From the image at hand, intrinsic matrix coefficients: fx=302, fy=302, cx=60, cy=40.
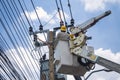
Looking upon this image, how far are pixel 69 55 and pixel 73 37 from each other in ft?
1.25

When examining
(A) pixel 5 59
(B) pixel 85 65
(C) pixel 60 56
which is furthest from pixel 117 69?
(A) pixel 5 59

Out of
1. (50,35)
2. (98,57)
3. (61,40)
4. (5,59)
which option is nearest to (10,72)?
(5,59)

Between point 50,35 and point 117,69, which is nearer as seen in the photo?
point 117,69

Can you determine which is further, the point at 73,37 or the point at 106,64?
the point at 73,37

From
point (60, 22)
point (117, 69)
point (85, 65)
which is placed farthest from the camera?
point (60, 22)

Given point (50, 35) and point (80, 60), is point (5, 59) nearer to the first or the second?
point (50, 35)

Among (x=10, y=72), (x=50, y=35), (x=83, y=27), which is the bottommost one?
(x=10, y=72)

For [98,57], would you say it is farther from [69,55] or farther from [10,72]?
[10,72]

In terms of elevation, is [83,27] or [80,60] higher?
[83,27]

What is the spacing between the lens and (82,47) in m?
4.92

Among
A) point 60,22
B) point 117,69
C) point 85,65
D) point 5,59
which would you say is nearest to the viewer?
point 117,69

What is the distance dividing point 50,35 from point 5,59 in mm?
2393

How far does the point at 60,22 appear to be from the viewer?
11.8 meters

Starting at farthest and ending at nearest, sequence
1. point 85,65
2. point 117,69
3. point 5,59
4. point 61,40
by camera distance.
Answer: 1. point 5,59
2. point 61,40
3. point 85,65
4. point 117,69
